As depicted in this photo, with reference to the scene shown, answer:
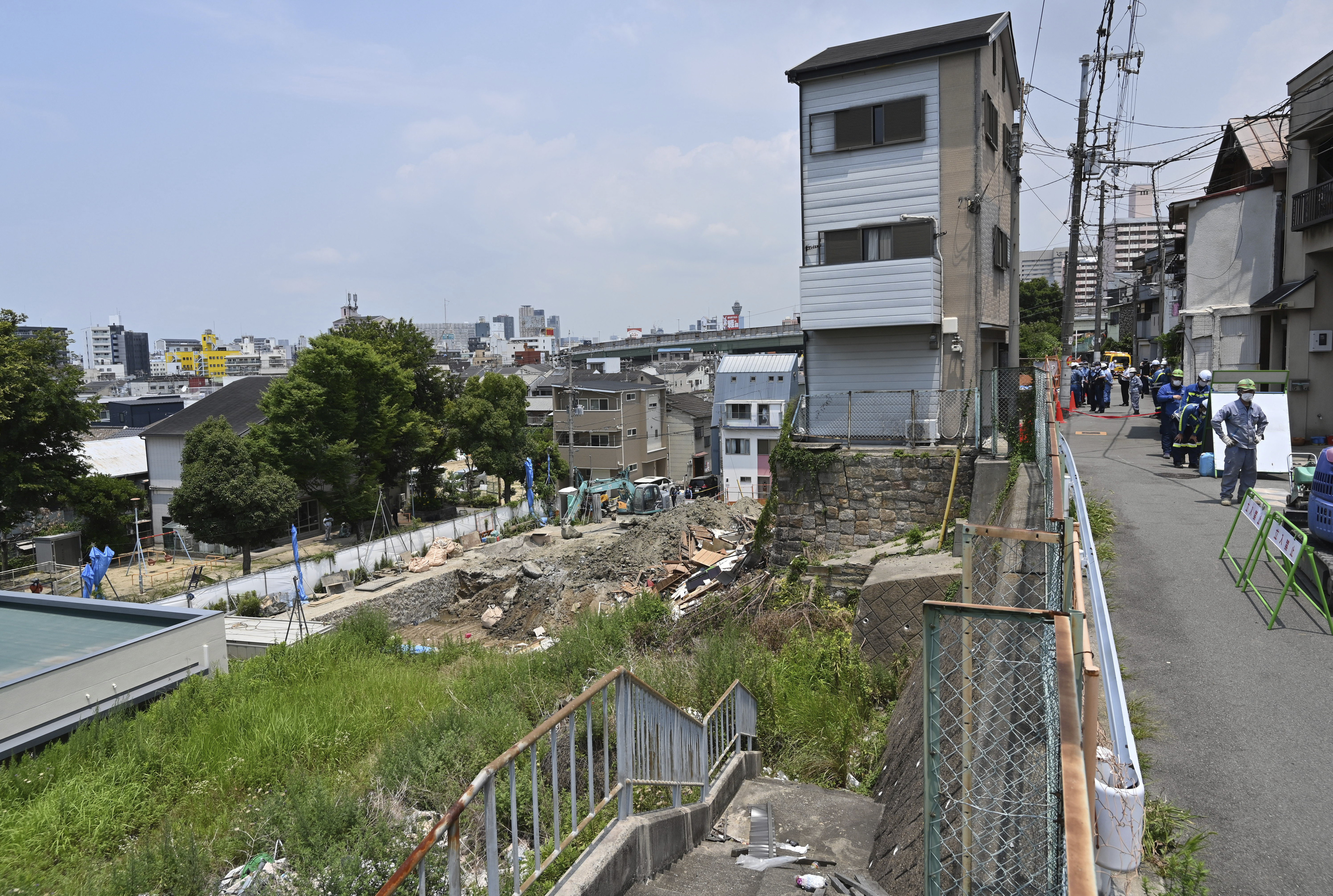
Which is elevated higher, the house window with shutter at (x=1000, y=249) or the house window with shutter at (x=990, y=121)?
the house window with shutter at (x=990, y=121)

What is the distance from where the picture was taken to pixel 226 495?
24.6 metres

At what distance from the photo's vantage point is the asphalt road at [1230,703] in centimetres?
382

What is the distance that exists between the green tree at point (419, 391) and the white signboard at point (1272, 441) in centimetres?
2950

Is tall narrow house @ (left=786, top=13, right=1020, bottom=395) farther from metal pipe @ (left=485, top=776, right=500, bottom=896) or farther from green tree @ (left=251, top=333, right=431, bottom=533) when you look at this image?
green tree @ (left=251, top=333, right=431, bottom=533)

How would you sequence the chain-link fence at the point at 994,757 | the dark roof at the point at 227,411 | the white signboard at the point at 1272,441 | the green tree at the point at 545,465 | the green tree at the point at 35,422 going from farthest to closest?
1. the green tree at the point at 545,465
2. the dark roof at the point at 227,411
3. the green tree at the point at 35,422
4. the white signboard at the point at 1272,441
5. the chain-link fence at the point at 994,757

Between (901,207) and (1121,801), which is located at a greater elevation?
(901,207)

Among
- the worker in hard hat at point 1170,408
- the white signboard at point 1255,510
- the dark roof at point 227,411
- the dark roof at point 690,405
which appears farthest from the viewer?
the dark roof at point 690,405

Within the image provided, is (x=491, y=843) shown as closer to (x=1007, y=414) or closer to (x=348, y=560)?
(x=1007, y=414)

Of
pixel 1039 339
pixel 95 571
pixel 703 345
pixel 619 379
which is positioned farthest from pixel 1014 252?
pixel 703 345

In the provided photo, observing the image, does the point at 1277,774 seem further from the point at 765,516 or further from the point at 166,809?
the point at 765,516

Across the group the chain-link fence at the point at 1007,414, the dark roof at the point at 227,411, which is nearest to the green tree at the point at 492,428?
the dark roof at the point at 227,411

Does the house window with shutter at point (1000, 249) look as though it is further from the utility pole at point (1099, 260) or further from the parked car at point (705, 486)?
the parked car at point (705, 486)

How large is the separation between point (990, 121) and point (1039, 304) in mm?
43518

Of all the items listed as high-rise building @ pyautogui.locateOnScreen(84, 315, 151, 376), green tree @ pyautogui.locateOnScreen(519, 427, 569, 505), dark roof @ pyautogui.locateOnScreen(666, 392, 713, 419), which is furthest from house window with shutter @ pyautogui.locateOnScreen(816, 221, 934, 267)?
high-rise building @ pyautogui.locateOnScreen(84, 315, 151, 376)
